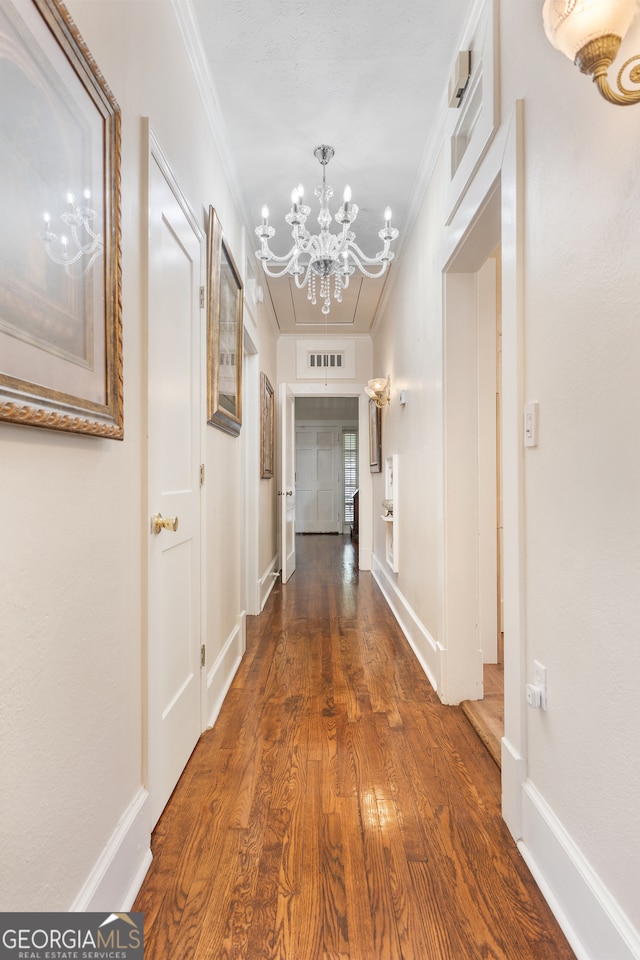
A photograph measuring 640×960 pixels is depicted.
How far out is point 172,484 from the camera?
5.81 ft

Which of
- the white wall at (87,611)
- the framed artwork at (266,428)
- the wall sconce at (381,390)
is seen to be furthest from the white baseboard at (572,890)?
the wall sconce at (381,390)

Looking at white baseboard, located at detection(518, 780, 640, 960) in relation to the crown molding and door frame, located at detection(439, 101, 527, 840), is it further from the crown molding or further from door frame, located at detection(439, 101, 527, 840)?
the crown molding

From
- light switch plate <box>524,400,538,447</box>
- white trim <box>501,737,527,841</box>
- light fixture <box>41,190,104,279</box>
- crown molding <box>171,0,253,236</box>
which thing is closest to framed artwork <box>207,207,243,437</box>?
crown molding <box>171,0,253,236</box>

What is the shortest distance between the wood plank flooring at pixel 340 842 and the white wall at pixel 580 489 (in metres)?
0.19

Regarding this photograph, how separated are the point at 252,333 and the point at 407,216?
132 cm

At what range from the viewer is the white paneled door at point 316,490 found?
33.4ft

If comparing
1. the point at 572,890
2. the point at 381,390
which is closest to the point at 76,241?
the point at 572,890

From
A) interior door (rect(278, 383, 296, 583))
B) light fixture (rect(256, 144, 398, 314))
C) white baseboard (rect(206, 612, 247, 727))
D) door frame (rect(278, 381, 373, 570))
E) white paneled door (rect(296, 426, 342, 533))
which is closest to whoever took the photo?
white baseboard (rect(206, 612, 247, 727))

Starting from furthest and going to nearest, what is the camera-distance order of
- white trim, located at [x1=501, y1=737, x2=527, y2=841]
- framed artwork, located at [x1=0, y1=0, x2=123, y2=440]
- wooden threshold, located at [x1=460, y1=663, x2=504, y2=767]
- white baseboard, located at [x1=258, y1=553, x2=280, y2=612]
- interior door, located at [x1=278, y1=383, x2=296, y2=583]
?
1. interior door, located at [x1=278, y1=383, x2=296, y2=583]
2. white baseboard, located at [x1=258, y1=553, x2=280, y2=612]
3. wooden threshold, located at [x1=460, y1=663, x2=504, y2=767]
4. white trim, located at [x1=501, y1=737, x2=527, y2=841]
5. framed artwork, located at [x1=0, y1=0, x2=123, y2=440]

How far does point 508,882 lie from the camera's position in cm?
133

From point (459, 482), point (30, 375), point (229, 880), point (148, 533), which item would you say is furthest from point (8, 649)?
point (459, 482)

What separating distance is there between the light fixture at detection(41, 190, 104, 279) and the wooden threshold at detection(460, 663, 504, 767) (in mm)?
2057

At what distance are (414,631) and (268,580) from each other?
187cm

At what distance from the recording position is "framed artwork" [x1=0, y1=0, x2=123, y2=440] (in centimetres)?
79
